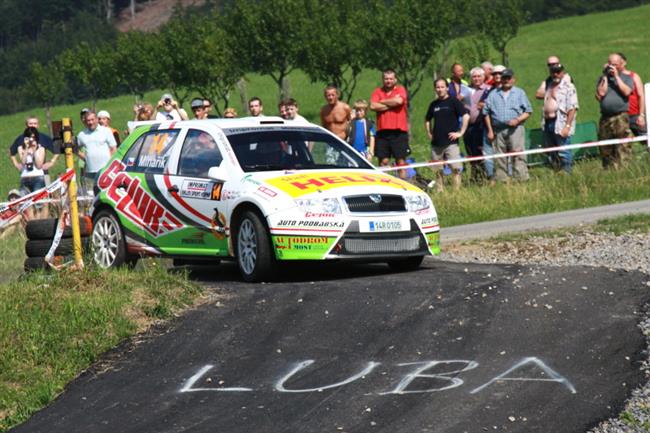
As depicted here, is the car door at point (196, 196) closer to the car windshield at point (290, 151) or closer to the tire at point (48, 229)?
the car windshield at point (290, 151)

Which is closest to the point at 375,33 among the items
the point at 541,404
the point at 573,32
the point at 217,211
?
the point at 573,32

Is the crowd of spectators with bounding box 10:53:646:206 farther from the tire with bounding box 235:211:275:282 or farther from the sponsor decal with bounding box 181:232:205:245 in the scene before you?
the tire with bounding box 235:211:275:282

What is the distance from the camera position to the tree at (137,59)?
300 feet

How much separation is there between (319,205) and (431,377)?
14.0 feet

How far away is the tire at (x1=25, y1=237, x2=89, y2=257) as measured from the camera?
1524 centimetres

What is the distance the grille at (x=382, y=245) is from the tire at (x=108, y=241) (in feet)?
10.7

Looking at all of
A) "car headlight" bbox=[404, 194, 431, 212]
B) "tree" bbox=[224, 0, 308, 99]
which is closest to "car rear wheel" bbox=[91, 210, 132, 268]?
"car headlight" bbox=[404, 194, 431, 212]

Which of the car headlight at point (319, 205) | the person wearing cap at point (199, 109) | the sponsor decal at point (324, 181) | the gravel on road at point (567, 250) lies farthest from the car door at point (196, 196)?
the person wearing cap at point (199, 109)

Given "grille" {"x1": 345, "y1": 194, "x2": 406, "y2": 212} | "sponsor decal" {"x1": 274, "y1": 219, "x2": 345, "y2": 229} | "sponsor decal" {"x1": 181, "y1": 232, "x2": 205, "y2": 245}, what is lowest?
"sponsor decal" {"x1": 181, "y1": 232, "x2": 205, "y2": 245}

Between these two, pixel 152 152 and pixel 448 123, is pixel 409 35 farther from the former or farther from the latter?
pixel 152 152

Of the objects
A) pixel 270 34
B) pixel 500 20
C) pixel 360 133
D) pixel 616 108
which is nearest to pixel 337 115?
pixel 360 133

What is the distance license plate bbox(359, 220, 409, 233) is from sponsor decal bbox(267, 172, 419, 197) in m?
0.49

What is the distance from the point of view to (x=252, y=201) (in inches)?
533

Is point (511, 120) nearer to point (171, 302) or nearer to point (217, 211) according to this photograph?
point (217, 211)
